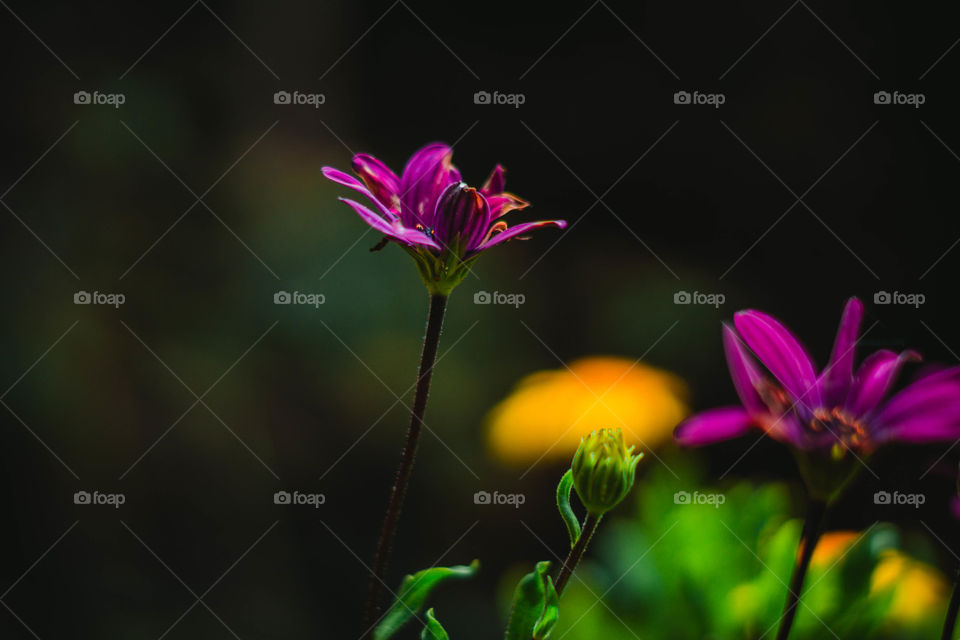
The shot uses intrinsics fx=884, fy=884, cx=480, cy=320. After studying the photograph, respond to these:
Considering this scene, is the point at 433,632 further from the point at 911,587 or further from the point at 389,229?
the point at 911,587

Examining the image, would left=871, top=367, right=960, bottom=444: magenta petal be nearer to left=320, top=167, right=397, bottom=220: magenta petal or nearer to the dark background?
left=320, top=167, right=397, bottom=220: magenta petal

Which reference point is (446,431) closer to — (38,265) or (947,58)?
(38,265)

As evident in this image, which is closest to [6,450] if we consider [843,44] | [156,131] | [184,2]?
[156,131]

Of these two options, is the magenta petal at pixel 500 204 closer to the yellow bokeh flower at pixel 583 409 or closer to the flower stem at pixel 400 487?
the flower stem at pixel 400 487

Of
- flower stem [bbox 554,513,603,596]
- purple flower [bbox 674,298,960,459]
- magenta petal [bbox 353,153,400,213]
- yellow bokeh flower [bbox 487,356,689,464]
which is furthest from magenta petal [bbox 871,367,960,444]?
yellow bokeh flower [bbox 487,356,689,464]

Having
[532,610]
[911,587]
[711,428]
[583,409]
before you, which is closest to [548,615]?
[532,610]

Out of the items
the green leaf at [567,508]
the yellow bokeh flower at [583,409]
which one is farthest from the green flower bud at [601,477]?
the yellow bokeh flower at [583,409]
